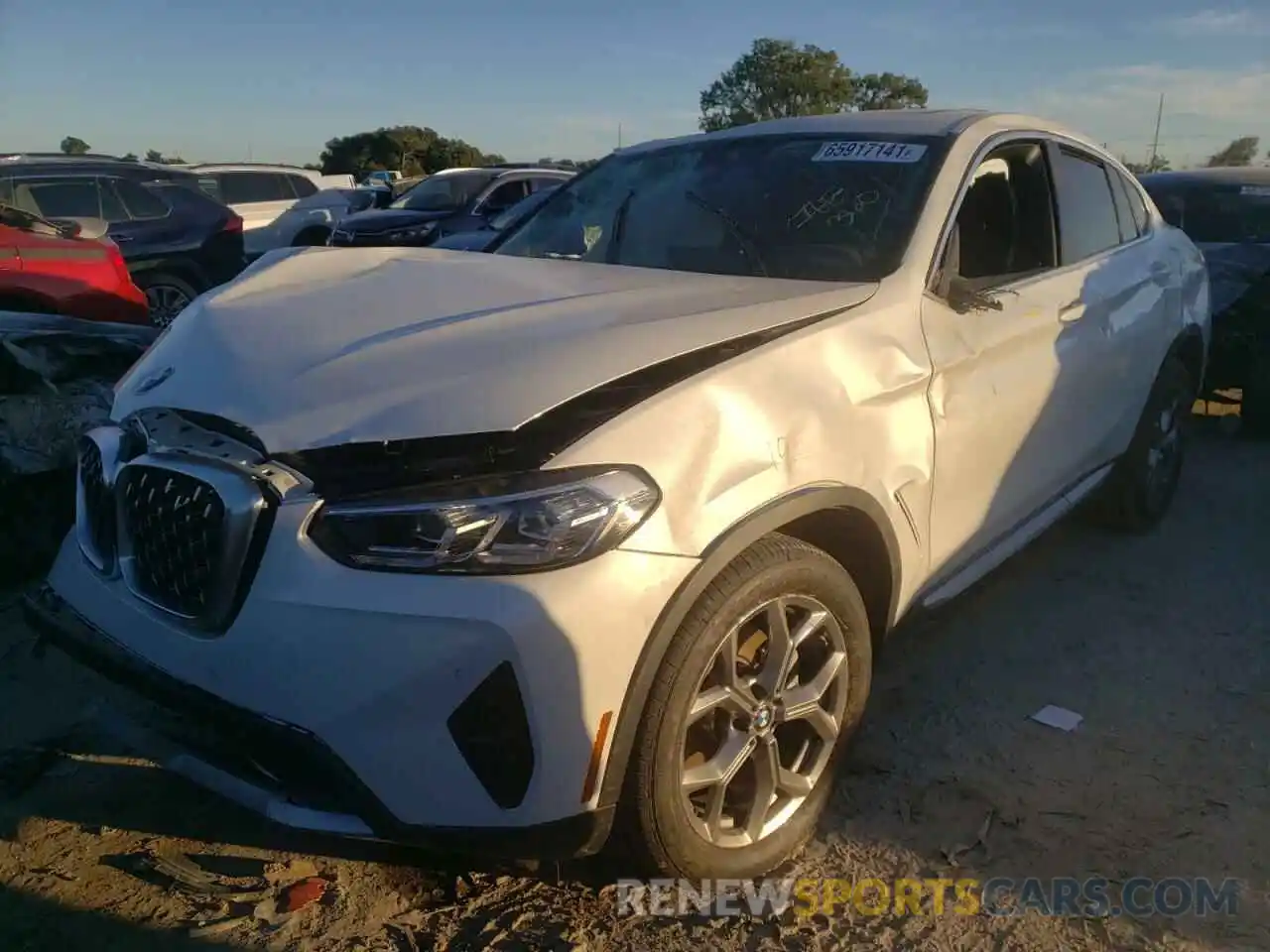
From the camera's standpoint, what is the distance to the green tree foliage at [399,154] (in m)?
41.6

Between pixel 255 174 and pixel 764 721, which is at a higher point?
pixel 255 174

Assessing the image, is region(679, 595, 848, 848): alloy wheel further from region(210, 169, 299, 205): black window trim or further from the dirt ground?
region(210, 169, 299, 205): black window trim

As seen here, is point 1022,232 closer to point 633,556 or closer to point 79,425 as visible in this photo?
point 633,556

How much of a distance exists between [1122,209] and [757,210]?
199 centimetres

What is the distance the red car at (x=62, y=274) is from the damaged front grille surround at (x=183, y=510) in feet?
13.8

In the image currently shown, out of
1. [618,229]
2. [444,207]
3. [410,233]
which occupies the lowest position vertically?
[410,233]

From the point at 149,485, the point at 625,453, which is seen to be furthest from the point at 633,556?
the point at 149,485

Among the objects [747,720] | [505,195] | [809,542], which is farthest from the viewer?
[505,195]

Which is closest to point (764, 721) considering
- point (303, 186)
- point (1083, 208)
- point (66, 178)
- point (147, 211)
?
point (1083, 208)

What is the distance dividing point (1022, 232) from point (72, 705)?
3.48 m

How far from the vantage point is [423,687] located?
6.16ft

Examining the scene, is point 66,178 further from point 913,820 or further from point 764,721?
point 913,820
